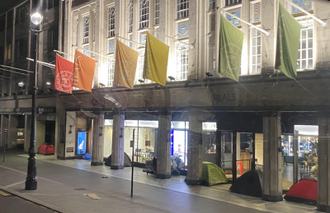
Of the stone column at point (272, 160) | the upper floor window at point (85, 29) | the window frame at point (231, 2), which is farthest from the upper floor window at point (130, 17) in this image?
the stone column at point (272, 160)

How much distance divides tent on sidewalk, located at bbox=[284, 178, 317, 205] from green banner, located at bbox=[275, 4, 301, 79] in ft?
15.7

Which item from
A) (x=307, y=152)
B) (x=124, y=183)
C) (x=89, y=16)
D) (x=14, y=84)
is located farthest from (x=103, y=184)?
(x=14, y=84)

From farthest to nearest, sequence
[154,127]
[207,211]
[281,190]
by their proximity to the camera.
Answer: [154,127] → [281,190] → [207,211]

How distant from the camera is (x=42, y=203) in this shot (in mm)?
11227

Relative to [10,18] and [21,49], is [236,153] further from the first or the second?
[10,18]

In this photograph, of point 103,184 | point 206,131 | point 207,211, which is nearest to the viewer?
point 207,211

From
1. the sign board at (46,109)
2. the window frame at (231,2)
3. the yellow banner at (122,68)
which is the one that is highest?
the window frame at (231,2)

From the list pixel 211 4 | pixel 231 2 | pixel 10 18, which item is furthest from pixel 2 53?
pixel 231 2

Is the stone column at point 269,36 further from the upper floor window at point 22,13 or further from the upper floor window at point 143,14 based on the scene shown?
the upper floor window at point 22,13

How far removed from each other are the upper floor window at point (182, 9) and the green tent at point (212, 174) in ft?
27.2

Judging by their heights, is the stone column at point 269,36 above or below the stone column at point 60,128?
above

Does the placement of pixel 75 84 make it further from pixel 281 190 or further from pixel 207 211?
pixel 281 190

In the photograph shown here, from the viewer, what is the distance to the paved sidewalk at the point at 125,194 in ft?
36.8

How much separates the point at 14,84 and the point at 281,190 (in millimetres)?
28796
